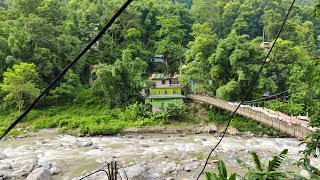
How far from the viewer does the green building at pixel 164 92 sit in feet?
72.6

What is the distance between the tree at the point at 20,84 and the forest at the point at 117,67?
0.18ft

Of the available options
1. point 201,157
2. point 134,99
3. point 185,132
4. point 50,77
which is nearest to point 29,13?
point 50,77

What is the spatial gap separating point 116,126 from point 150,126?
1831 millimetres

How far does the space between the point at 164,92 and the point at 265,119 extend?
8898mm

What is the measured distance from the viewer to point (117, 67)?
21094 millimetres

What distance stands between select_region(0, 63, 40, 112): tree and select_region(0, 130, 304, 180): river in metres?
2.67

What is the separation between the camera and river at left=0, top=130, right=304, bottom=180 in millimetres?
12562

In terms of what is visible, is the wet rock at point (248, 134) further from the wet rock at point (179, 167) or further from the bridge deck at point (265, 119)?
the wet rock at point (179, 167)

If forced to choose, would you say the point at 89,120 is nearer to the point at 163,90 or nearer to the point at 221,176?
the point at 163,90

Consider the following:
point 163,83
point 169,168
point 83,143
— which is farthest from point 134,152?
point 163,83

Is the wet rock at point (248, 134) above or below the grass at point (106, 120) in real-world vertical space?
below

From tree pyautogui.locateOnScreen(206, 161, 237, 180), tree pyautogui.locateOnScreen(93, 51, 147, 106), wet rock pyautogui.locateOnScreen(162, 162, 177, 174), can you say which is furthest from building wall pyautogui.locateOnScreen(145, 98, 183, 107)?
tree pyautogui.locateOnScreen(206, 161, 237, 180)

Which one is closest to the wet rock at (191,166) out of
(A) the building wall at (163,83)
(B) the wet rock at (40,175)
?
(B) the wet rock at (40,175)

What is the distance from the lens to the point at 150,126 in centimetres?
1955
